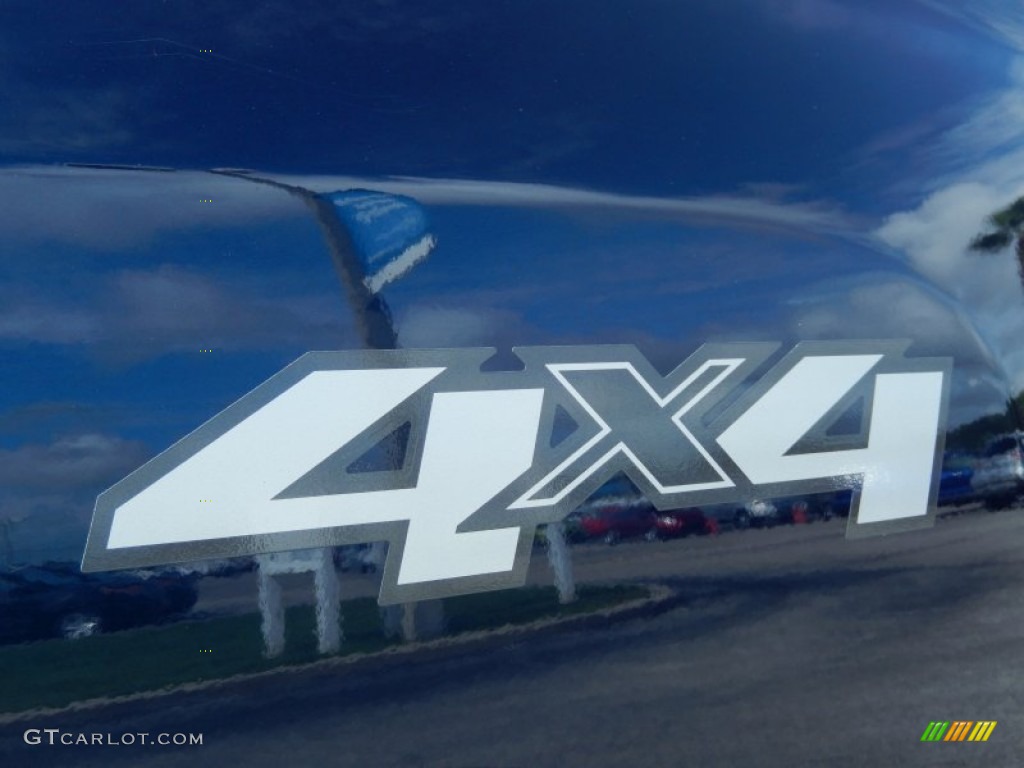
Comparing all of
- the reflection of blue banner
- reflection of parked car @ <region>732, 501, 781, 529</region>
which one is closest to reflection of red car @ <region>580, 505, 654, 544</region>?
reflection of parked car @ <region>732, 501, 781, 529</region>

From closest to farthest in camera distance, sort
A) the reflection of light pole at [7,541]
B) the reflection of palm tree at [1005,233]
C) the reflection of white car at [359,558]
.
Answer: the reflection of light pole at [7,541]
the reflection of white car at [359,558]
the reflection of palm tree at [1005,233]

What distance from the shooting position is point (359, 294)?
1508 millimetres

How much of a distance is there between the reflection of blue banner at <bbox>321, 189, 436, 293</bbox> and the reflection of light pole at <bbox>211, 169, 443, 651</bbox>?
0.01 meters

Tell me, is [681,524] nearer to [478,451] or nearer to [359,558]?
[478,451]

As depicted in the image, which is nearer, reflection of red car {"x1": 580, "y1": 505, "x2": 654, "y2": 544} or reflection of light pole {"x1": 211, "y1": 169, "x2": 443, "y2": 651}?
reflection of light pole {"x1": 211, "y1": 169, "x2": 443, "y2": 651}

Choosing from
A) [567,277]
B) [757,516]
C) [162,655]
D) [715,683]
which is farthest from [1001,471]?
[162,655]

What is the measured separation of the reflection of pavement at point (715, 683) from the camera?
148 cm

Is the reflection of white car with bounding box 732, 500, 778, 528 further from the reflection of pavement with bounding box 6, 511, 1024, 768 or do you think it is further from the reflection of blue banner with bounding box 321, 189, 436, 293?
the reflection of blue banner with bounding box 321, 189, 436, 293

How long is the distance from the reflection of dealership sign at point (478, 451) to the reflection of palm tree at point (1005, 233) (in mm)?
408

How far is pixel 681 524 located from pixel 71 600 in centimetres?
93

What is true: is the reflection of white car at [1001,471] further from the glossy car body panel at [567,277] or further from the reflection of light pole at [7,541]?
the reflection of light pole at [7,541]

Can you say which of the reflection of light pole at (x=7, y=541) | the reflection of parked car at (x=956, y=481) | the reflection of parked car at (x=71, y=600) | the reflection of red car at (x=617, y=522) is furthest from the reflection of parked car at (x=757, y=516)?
the reflection of light pole at (x=7, y=541)

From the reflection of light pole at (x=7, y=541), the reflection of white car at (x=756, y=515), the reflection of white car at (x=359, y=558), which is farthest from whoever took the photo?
the reflection of white car at (x=756, y=515)

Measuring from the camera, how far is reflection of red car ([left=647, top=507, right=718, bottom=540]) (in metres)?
1.68
